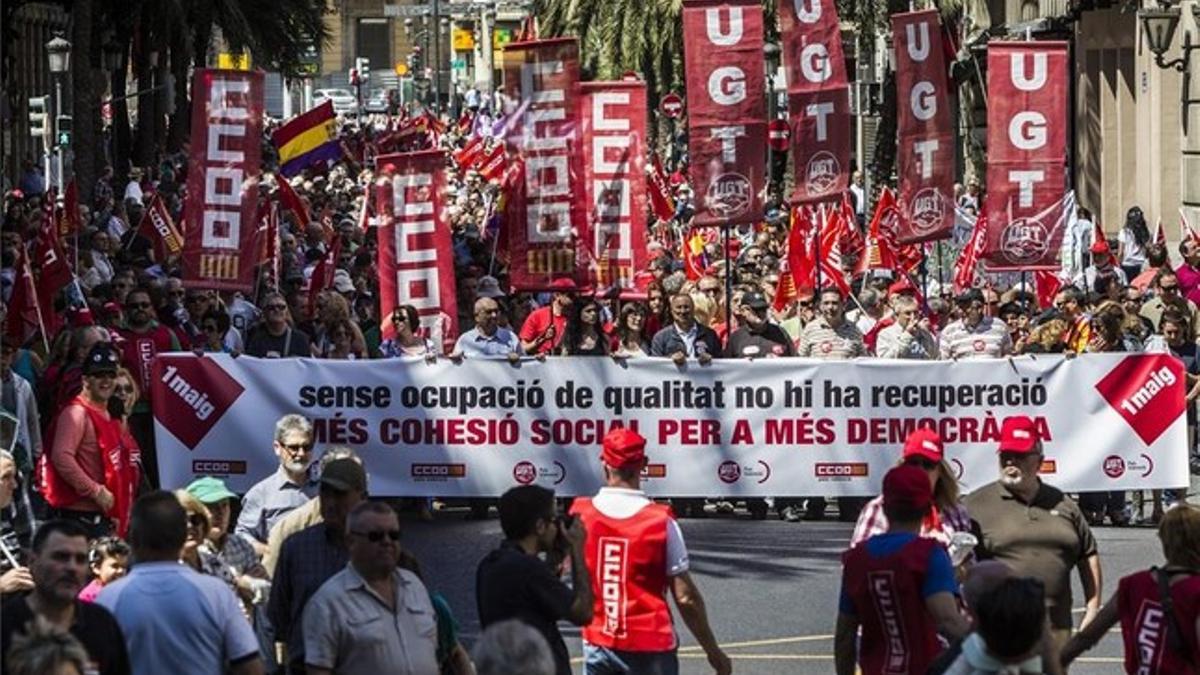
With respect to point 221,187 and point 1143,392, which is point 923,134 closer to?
point 1143,392

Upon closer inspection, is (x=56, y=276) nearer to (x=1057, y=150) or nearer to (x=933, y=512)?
(x=1057, y=150)

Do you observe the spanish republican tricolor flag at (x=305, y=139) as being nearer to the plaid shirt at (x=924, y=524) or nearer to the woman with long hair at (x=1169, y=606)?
the plaid shirt at (x=924, y=524)

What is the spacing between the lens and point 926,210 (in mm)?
22438

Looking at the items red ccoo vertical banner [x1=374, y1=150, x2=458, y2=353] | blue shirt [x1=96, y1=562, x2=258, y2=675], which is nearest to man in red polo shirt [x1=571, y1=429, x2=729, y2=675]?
blue shirt [x1=96, y1=562, x2=258, y2=675]

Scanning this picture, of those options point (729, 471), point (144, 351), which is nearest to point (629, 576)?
point (729, 471)

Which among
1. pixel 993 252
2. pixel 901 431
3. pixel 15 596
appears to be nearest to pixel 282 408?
pixel 901 431

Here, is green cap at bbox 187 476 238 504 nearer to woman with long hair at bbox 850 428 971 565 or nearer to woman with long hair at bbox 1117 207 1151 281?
woman with long hair at bbox 850 428 971 565

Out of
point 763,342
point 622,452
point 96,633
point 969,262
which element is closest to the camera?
point 96,633

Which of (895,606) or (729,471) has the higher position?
(895,606)

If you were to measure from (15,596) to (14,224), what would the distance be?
23.2 m

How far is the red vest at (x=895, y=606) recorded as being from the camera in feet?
32.4

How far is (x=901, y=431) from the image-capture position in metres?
18.9

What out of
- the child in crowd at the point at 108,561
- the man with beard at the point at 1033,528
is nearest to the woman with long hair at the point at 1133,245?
the man with beard at the point at 1033,528

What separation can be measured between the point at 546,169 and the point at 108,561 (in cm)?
1117
